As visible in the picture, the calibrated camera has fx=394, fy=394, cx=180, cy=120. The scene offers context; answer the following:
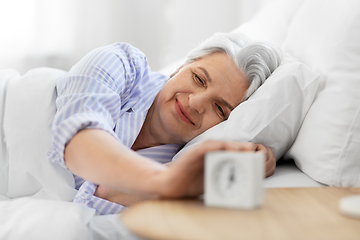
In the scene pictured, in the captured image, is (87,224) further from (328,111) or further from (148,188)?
(328,111)

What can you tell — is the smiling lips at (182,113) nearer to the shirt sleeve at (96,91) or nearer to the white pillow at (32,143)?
the shirt sleeve at (96,91)

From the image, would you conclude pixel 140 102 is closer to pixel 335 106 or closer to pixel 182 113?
pixel 182 113

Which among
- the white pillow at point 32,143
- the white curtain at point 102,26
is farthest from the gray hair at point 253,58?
the white curtain at point 102,26

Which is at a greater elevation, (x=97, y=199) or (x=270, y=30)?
(x=270, y=30)

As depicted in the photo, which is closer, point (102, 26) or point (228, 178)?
point (228, 178)

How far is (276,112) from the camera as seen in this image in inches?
42.6

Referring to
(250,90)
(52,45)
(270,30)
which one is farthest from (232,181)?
(52,45)

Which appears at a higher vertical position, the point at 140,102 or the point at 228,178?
the point at 228,178

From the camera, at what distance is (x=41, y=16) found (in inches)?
99.5

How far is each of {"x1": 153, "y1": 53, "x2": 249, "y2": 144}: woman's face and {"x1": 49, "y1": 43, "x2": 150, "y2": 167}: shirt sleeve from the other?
0.13 meters

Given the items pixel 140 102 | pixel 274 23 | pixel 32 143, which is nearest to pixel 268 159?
pixel 140 102

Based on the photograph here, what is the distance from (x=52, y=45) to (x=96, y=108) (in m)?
1.88

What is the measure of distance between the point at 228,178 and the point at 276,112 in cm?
54

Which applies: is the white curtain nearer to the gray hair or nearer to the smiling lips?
the gray hair
